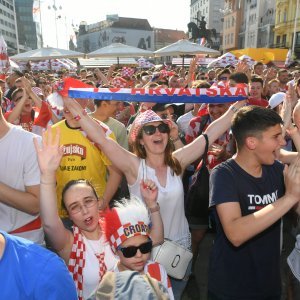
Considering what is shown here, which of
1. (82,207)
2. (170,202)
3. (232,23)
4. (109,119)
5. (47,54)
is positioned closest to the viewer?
(82,207)

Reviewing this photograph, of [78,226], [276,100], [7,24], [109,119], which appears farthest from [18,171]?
[7,24]

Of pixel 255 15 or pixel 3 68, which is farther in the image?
pixel 255 15

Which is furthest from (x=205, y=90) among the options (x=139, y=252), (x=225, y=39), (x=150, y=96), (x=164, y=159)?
(x=225, y=39)

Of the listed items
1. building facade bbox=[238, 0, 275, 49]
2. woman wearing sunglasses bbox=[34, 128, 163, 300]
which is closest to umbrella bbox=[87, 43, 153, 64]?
woman wearing sunglasses bbox=[34, 128, 163, 300]

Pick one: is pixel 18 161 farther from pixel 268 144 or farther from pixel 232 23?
pixel 232 23

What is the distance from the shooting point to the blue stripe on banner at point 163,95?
2.67m

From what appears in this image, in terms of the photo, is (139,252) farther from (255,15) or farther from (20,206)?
(255,15)

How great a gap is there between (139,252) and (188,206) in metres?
1.33

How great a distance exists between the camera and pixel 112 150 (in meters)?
2.69

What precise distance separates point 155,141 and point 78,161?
79 cm

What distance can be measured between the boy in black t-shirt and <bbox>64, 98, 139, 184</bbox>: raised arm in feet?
2.58

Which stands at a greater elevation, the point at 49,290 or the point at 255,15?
the point at 255,15

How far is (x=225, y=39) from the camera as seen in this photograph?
6806cm

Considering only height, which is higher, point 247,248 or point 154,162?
point 154,162
